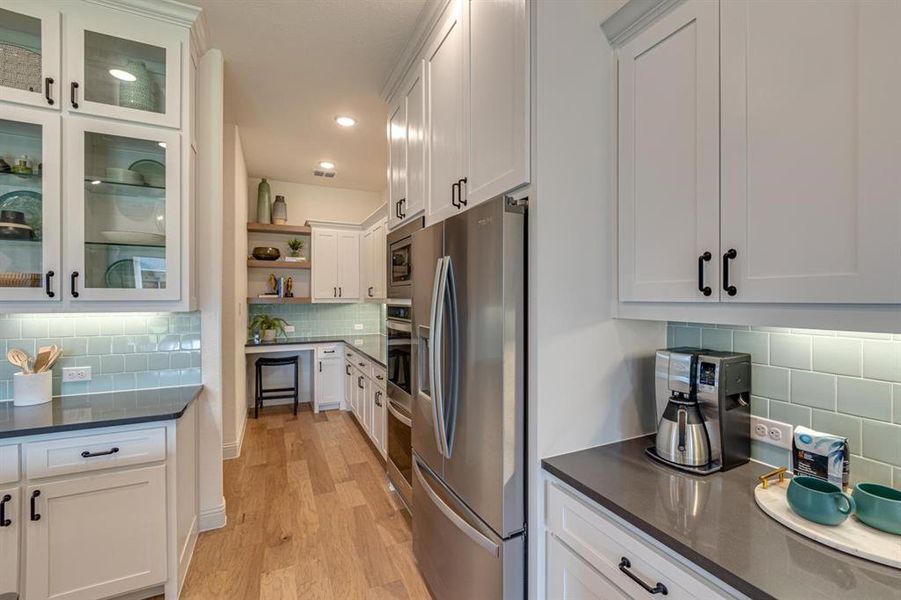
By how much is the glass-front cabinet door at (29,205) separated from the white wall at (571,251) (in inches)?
86.9

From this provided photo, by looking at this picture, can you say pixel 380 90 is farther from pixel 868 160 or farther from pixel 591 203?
pixel 868 160

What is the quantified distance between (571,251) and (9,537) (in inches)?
97.1

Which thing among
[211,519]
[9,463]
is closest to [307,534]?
[211,519]

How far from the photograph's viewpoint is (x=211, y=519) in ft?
7.88

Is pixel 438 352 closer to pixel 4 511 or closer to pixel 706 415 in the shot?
pixel 706 415

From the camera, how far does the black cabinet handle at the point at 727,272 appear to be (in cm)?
106

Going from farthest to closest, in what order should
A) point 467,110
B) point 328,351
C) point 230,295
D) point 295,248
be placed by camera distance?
point 295,248
point 328,351
point 230,295
point 467,110

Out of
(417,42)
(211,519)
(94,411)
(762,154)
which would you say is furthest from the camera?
(211,519)

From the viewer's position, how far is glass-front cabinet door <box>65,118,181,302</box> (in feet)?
6.09

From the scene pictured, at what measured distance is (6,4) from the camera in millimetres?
1743

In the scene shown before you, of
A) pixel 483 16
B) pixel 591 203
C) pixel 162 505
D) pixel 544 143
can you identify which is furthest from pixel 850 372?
pixel 162 505

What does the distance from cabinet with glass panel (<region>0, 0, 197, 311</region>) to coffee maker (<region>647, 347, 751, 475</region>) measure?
7.66 feet

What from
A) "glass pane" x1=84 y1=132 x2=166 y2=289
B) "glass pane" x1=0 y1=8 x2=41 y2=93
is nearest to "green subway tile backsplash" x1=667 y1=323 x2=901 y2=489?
"glass pane" x1=84 y1=132 x2=166 y2=289

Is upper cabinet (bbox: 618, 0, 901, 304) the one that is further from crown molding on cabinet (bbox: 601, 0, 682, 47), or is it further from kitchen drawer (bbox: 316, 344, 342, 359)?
Result: kitchen drawer (bbox: 316, 344, 342, 359)
